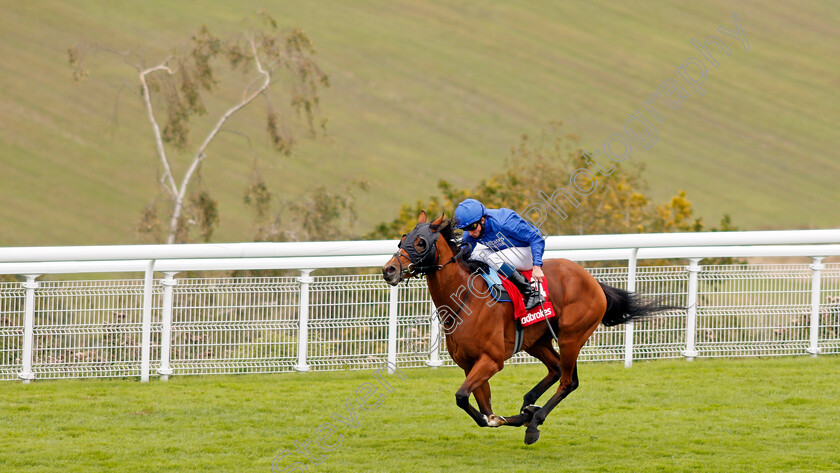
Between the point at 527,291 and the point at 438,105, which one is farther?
the point at 438,105

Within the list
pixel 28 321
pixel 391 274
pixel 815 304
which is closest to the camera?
pixel 391 274

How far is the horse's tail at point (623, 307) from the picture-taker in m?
6.45

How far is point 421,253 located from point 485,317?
569mm

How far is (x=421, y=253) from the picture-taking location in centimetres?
541

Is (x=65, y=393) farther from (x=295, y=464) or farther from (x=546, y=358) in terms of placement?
(x=546, y=358)

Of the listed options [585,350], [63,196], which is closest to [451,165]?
[63,196]

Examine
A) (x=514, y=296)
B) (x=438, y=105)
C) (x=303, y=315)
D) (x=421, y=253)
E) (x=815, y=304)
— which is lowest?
(x=303, y=315)

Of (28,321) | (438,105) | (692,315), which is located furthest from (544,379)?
(438,105)

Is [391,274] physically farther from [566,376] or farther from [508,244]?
[566,376]

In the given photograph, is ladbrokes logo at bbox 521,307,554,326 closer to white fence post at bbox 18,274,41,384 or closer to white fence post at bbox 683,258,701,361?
white fence post at bbox 683,258,701,361

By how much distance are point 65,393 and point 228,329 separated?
4.10 ft

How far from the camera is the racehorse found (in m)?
5.46

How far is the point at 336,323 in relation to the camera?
773cm

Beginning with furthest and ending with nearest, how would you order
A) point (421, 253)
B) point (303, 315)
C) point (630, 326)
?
point (630, 326)
point (303, 315)
point (421, 253)
